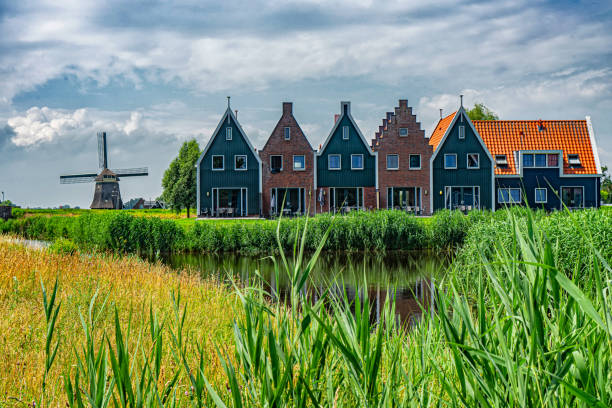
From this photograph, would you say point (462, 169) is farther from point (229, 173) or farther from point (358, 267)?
point (358, 267)

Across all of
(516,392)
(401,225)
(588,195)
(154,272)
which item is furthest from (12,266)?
(588,195)

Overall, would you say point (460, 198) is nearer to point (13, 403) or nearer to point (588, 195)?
point (588, 195)

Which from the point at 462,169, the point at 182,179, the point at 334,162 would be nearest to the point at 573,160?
the point at 462,169

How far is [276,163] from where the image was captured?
109ft

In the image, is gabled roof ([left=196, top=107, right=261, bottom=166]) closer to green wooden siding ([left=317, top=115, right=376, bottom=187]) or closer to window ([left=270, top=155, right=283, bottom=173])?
window ([left=270, top=155, right=283, bottom=173])

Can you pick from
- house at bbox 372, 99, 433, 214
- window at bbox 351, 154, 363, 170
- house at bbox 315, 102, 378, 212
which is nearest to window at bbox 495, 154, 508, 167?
house at bbox 372, 99, 433, 214

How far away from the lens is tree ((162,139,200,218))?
137ft

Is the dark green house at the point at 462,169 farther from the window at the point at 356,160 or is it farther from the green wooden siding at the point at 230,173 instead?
the green wooden siding at the point at 230,173

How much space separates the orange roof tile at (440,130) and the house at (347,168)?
4.92 meters

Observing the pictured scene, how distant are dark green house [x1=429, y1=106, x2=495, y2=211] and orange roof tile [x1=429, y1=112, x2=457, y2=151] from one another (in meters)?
0.53

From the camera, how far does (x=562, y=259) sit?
8.25 meters

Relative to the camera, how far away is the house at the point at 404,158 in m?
33.0

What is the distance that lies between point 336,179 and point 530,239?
31.7 meters

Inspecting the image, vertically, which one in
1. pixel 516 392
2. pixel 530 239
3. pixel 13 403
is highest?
pixel 530 239
